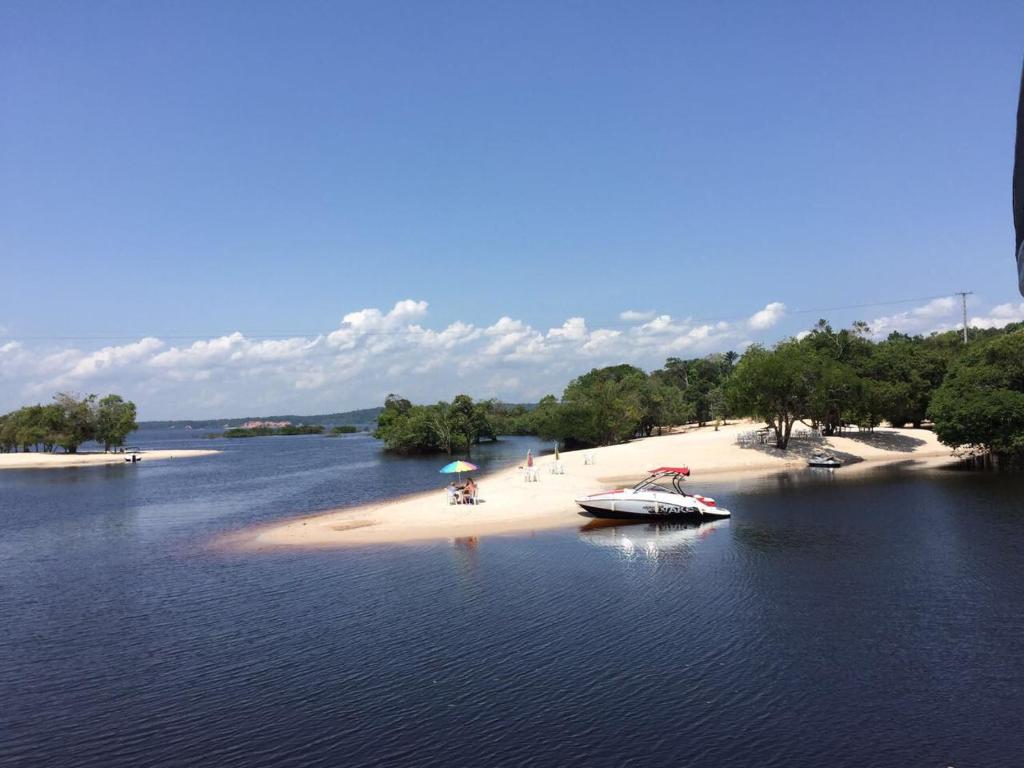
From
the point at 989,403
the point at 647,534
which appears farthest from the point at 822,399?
the point at 647,534

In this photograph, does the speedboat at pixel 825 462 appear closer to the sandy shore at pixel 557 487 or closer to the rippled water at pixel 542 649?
the sandy shore at pixel 557 487

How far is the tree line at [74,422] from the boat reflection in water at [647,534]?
12504cm

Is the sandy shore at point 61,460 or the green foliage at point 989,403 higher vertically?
the green foliage at point 989,403

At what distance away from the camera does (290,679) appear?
1917 cm

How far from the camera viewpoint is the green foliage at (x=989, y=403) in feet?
189

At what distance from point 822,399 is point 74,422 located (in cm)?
13533

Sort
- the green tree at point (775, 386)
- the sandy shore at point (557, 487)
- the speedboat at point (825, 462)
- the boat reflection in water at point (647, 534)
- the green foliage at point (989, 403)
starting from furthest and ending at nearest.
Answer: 1. the green tree at point (775, 386)
2. the speedboat at point (825, 462)
3. the green foliage at point (989, 403)
4. the sandy shore at point (557, 487)
5. the boat reflection in water at point (647, 534)

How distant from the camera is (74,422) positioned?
13275 centimetres

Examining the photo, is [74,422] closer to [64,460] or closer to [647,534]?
[64,460]

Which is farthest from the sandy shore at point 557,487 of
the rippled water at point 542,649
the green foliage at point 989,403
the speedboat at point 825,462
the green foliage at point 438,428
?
the green foliage at point 438,428

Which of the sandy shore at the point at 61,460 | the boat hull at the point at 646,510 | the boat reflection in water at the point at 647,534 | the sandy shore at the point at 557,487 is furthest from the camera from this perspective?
the sandy shore at the point at 61,460

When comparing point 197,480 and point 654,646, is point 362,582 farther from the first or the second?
point 197,480

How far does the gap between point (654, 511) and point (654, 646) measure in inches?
866

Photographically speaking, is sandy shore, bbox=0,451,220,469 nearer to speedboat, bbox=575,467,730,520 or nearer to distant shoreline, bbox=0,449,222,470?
distant shoreline, bbox=0,449,222,470
